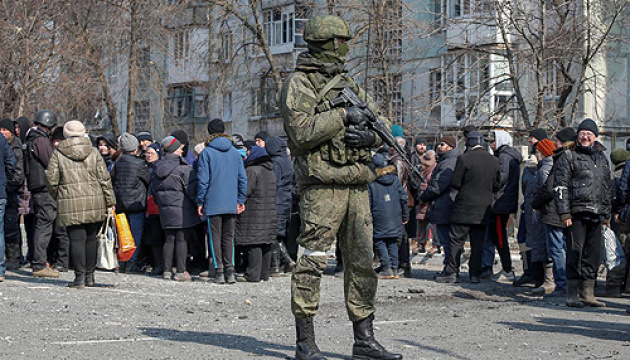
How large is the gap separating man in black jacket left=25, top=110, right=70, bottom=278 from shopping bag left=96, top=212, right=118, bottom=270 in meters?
1.60

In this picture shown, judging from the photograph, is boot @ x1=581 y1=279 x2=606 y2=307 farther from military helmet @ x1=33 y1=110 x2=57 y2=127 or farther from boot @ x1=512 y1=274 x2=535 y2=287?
military helmet @ x1=33 y1=110 x2=57 y2=127

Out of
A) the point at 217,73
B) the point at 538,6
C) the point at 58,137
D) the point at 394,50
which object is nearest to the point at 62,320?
the point at 58,137

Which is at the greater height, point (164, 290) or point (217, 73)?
point (217, 73)

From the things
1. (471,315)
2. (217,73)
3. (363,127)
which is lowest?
(471,315)

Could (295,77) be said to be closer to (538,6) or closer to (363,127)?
(363,127)

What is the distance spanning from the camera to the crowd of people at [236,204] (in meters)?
11.9

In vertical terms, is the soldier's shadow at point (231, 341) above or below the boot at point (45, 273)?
below

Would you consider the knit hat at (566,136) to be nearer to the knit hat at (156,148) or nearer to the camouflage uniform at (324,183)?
the camouflage uniform at (324,183)

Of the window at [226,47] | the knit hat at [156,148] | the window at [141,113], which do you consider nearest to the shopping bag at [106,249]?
the knit hat at [156,148]

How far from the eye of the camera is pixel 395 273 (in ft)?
45.9

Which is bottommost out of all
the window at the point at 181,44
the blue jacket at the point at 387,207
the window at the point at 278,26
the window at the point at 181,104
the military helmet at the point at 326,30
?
the blue jacket at the point at 387,207

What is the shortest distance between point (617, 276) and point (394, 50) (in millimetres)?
19004

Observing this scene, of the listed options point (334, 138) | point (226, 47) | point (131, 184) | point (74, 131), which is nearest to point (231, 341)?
point (334, 138)

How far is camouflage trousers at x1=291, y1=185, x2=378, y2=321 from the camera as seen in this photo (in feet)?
23.4
